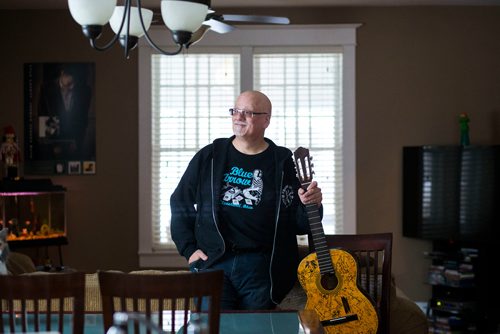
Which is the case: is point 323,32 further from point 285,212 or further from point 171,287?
point 171,287

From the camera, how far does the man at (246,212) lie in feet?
10.2

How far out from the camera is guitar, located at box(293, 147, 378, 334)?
122 inches

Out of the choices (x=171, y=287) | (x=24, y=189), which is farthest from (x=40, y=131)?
(x=171, y=287)

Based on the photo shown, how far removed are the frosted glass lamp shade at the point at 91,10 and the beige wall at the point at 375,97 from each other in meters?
3.68

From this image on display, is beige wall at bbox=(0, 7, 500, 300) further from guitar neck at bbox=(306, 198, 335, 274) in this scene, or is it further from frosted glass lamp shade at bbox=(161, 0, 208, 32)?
frosted glass lamp shade at bbox=(161, 0, 208, 32)

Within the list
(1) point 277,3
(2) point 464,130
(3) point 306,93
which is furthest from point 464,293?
(1) point 277,3

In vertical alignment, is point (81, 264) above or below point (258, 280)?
below

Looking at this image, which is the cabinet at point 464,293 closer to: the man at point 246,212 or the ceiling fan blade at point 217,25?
the man at point 246,212

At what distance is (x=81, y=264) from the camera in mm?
6523

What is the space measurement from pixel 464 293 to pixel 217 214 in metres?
3.38

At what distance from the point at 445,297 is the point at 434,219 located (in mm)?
635

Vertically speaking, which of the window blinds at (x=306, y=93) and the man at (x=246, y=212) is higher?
the window blinds at (x=306, y=93)

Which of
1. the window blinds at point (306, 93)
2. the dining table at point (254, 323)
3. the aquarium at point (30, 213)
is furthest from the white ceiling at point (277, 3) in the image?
the dining table at point (254, 323)

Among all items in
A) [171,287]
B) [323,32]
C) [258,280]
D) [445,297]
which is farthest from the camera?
[323,32]
